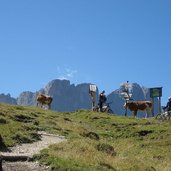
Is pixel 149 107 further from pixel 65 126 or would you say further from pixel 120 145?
pixel 120 145

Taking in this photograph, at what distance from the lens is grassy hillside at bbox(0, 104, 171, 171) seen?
22.5 meters

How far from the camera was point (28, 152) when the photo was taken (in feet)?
79.5

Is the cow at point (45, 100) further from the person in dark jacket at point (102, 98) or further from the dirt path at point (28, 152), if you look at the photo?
the dirt path at point (28, 152)

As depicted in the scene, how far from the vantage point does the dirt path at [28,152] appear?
20.8 metres

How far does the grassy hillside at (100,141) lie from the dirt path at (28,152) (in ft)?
1.56

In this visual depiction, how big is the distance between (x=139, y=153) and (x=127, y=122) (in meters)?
14.4

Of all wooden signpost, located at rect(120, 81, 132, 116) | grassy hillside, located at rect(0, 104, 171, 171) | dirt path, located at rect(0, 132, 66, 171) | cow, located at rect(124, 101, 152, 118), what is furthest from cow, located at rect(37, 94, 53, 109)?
dirt path, located at rect(0, 132, 66, 171)

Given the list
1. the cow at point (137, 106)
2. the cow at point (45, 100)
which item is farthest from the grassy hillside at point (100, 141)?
the cow at point (45, 100)

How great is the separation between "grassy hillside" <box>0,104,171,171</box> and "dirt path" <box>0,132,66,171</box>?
0.47 metres

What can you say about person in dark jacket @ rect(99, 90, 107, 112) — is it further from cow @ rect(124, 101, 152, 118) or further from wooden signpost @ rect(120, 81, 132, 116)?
wooden signpost @ rect(120, 81, 132, 116)

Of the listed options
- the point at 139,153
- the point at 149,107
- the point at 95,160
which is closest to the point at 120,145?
the point at 139,153

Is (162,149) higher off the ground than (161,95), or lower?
lower

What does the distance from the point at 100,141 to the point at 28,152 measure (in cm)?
784

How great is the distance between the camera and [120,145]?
33.2 meters
